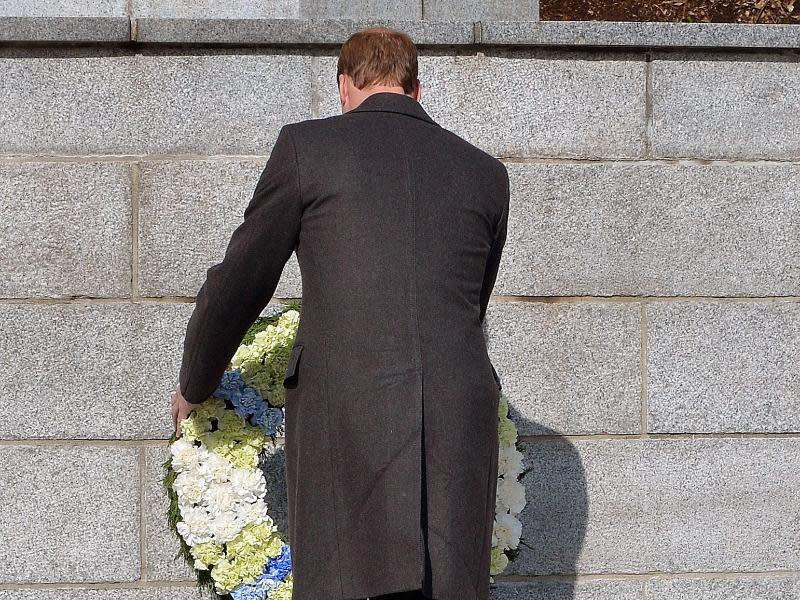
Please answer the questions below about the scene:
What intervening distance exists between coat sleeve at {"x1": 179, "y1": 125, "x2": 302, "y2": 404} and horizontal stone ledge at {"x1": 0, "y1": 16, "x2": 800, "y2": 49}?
1589 mm

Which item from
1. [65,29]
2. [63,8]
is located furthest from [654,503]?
[63,8]

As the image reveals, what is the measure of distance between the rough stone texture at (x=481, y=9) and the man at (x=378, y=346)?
6.53 ft

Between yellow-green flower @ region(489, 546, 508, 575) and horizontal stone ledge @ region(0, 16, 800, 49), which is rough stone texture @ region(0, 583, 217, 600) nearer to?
yellow-green flower @ region(489, 546, 508, 575)

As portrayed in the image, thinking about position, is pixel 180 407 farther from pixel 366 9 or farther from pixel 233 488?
pixel 366 9

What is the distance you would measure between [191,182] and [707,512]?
246cm

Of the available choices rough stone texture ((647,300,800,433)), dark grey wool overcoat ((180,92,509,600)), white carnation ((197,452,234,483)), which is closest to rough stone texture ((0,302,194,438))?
white carnation ((197,452,234,483))

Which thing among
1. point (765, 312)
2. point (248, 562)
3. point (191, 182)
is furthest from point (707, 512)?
point (191, 182)

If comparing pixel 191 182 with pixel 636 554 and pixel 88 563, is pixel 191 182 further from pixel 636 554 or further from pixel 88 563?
pixel 636 554

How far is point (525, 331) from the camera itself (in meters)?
4.21

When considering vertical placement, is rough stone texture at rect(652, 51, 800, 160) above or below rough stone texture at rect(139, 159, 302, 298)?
above

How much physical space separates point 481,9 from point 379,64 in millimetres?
1994

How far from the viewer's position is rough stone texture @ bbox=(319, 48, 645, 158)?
4199mm

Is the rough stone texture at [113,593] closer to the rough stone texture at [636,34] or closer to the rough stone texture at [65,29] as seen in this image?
the rough stone texture at [65,29]

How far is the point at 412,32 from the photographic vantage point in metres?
4.13
